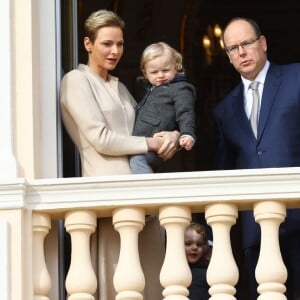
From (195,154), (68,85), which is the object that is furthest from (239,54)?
(195,154)

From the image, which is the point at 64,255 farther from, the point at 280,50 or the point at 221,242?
the point at 280,50

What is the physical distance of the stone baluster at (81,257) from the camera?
8.33 metres

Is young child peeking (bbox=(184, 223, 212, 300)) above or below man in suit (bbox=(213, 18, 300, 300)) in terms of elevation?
below

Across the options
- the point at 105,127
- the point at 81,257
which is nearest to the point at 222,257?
the point at 81,257

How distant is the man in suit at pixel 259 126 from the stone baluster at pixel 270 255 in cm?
40

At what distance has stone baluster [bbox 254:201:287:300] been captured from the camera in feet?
27.0

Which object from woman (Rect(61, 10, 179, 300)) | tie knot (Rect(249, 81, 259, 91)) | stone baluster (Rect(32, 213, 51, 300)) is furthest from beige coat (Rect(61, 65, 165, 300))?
tie knot (Rect(249, 81, 259, 91))

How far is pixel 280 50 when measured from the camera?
45.2ft

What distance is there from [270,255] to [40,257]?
1.08 meters

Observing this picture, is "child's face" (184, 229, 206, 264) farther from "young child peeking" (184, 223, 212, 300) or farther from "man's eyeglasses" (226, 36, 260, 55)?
"man's eyeglasses" (226, 36, 260, 55)

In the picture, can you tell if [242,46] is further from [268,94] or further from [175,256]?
[175,256]

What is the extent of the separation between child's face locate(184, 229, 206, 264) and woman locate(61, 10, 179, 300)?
0.37 meters

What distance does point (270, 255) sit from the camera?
8.28 metres

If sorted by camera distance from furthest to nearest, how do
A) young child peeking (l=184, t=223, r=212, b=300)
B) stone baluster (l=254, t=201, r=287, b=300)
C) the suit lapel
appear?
young child peeking (l=184, t=223, r=212, b=300) → the suit lapel → stone baluster (l=254, t=201, r=287, b=300)
